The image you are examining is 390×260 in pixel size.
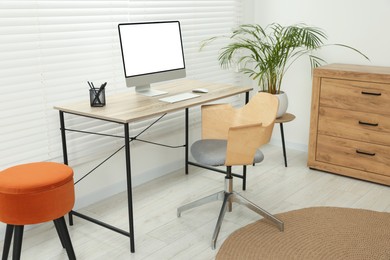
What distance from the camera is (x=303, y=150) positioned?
4.50 meters

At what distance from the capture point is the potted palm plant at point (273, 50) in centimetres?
387

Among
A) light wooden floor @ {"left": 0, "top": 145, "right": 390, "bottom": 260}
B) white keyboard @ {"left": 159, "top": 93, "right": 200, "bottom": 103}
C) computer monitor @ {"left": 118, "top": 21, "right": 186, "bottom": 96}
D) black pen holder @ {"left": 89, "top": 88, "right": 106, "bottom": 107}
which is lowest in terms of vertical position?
light wooden floor @ {"left": 0, "top": 145, "right": 390, "bottom": 260}

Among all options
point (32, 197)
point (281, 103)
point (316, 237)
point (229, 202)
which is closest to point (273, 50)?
point (281, 103)

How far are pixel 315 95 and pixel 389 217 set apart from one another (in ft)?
3.75

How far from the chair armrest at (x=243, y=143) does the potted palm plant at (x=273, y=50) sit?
130 cm

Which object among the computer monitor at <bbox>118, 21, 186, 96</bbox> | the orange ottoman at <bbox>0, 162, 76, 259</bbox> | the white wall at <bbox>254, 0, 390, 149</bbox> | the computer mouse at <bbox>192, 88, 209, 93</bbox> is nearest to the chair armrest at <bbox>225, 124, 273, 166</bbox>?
the computer mouse at <bbox>192, 88, 209, 93</bbox>

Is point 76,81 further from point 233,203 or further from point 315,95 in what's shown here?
point 315,95

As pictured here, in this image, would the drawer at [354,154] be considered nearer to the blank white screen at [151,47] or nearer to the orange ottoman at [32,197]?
the blank white screen at [151,47]

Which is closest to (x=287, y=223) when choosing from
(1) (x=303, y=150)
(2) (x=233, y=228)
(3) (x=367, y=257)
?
(2) (x=233, y=228)

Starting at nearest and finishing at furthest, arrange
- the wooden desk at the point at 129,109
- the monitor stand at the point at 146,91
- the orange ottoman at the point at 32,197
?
the orange ottoman at the point at 32,197, the wooden desk at the point at 129,109, the monitor stand at the point at 146,91

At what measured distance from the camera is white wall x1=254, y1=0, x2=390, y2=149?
3867mm

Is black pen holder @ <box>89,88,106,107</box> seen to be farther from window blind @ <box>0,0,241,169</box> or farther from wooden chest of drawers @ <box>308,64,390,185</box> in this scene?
wooden chest of drawers @ <box>308,64,390,185</box>

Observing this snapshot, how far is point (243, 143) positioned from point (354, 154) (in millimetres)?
1404

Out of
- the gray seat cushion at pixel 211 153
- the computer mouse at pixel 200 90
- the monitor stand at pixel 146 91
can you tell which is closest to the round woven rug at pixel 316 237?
the gray seat cushion at pixel 211 153
